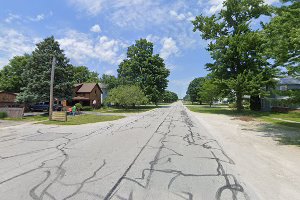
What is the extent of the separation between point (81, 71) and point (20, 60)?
32.9 meters

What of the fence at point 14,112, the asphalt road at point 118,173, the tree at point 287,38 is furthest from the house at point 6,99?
the tree at point 287,38

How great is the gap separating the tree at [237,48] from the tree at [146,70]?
72.6ft

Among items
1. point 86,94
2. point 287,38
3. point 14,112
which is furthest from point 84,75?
point 287,38

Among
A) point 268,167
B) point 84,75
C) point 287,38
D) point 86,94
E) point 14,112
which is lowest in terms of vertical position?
point 268,167

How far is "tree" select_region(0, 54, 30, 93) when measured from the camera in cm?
4911

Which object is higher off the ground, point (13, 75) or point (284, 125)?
point (13, 75)

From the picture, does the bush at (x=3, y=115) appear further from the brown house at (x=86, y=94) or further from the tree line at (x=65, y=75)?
the brown house at (x=86, y=94)

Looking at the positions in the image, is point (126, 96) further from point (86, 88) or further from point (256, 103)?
point (256, 103)

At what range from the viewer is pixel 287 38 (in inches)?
490

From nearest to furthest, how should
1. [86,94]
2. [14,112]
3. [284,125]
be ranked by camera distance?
1. [284,125]
2. [14,112]
3. [86,94]

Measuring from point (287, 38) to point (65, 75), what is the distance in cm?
2823

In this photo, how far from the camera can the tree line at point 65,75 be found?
3259 centimetres

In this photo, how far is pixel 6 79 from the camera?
50.0 m

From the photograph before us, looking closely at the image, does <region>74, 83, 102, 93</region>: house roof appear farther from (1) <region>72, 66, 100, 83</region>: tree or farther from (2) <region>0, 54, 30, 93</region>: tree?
(1) <region>72, 66, 100, 83</region>: tree
